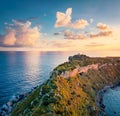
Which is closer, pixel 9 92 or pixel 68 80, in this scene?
pixel 68 80

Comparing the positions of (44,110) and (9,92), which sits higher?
(44,110)

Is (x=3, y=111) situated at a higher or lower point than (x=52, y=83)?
lower

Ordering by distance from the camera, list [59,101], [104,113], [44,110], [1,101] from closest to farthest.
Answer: [44,110]
[59,101]
[104,113]
[1,101]

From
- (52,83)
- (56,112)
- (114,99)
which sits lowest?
(114,99)

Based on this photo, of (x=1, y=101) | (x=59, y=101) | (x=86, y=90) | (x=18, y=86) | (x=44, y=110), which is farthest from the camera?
(x=18, y=86)

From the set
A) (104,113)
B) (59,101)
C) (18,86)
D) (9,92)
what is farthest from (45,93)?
(18,86)

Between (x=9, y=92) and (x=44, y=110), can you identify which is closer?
(x=44, y=110)

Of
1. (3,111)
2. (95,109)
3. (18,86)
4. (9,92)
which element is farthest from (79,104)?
(18,86)

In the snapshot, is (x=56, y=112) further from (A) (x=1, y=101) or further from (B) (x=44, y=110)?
(A) (x=1, y=101)

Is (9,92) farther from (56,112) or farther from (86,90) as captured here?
(56,112)
